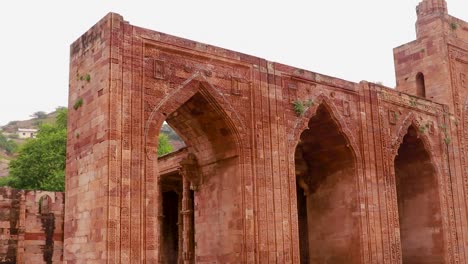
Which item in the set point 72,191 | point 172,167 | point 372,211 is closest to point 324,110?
point 372,211

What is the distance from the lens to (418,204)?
66.4ft

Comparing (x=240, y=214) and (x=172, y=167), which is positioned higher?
(x=172, y=167)

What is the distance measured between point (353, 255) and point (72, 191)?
843 cm

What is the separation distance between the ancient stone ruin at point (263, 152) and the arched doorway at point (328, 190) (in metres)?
0.05

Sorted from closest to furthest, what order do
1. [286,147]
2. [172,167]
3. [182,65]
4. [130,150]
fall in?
[130,150] → [182,65] → [286,147] → [172,167]

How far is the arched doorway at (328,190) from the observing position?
17172 millimetres

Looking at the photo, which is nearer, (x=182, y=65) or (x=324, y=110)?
(x=182, y=65)

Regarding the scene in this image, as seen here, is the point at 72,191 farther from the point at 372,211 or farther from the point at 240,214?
the point at 372,211

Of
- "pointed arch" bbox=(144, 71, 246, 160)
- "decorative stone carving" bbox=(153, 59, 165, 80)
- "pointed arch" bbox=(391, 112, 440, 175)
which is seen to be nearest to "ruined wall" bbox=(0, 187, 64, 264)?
"pointed arch" bbox=(144, 71, 246, 160)

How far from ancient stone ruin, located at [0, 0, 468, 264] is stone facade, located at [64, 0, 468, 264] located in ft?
0.12

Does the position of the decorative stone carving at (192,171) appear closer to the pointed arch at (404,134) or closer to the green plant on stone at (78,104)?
the green plant on stone at (78,104)

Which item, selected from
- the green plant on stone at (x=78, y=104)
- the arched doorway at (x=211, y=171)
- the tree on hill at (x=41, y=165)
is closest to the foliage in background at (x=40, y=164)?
the tree on hill at (x=41, y=165)

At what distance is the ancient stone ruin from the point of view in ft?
41.3

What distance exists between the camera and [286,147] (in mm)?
15570
